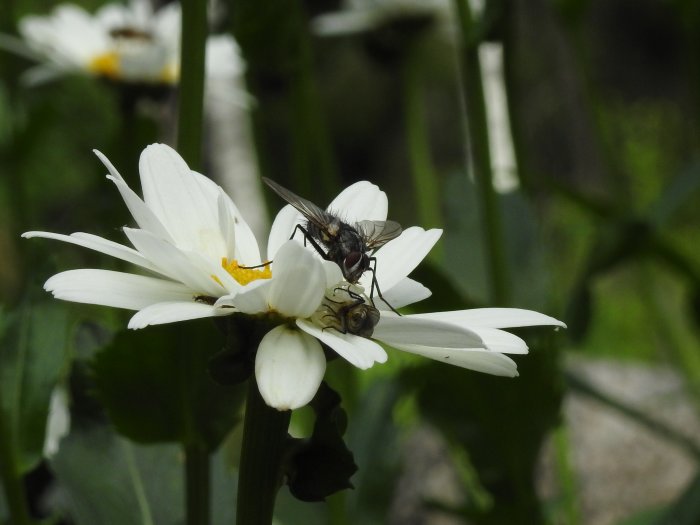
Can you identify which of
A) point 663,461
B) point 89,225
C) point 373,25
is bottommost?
point 663,461

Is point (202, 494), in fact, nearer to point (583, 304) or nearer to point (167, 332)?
point (167, 332)

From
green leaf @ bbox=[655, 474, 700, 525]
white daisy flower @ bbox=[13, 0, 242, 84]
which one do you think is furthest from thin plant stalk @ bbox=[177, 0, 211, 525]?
white daisy flower @ bbox=[13, 0, 242, 84]

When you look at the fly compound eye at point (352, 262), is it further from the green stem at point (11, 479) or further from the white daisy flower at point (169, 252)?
the green stem at point (11, 479)

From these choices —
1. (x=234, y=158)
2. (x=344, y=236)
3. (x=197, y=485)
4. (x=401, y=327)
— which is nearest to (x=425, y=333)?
(x=401, y=327)

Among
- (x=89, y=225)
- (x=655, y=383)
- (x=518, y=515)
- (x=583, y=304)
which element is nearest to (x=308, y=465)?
(x=518, y=515)

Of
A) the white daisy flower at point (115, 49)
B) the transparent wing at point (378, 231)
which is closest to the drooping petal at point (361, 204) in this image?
the transparent wing at point (378, 231)

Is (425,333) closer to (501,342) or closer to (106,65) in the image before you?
(501,342)
